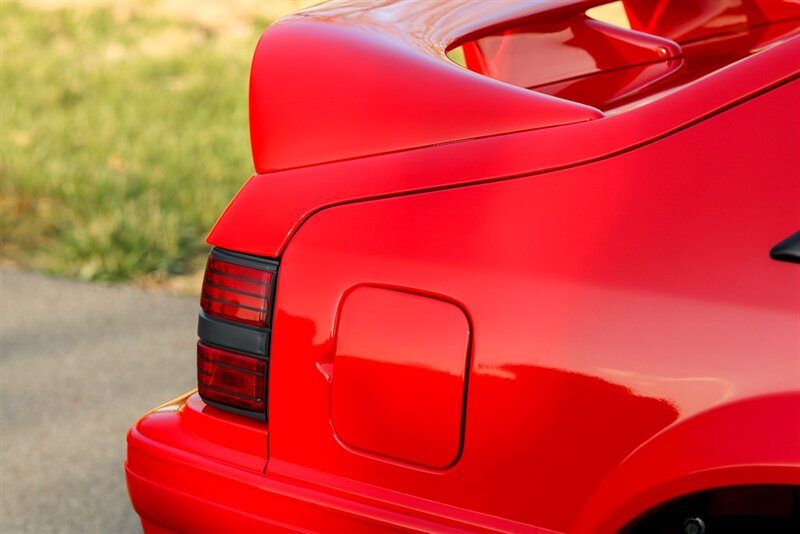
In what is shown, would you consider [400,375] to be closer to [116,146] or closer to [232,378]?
[232,378]

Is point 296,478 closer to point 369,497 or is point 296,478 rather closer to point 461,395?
point 369,497

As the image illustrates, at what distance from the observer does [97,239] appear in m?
5.16

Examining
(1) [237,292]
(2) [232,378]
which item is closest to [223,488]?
(2) [232,378]

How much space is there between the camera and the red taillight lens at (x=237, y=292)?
1.88 metres

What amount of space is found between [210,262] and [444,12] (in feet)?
2.38

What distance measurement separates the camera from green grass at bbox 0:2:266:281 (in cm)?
531

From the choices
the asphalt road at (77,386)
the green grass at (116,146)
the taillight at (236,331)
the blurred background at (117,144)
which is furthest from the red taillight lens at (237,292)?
the green grass at (116,146)

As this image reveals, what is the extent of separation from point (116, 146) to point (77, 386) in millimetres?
2933

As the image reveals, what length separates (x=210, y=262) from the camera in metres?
2.00

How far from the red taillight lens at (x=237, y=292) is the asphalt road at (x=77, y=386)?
139 cm

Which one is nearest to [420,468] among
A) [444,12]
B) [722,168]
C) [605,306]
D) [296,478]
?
[296,478]

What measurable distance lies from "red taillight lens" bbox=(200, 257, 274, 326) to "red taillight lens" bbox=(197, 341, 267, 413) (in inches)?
2.7

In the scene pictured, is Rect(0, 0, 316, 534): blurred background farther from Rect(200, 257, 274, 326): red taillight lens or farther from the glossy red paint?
the glossy red paint

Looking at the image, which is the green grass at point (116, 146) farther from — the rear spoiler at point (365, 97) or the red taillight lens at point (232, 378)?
the rear spoiler at point (365, 97)
